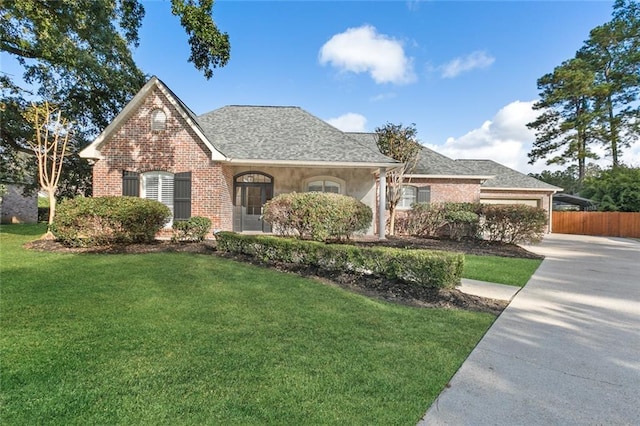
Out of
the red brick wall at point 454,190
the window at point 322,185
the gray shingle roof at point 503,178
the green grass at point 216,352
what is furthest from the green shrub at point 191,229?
the gray shingle roof at point 503,178

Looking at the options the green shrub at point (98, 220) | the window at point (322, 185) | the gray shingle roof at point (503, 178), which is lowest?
the green shrub at point (98, 220)

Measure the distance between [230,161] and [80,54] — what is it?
27.7ft

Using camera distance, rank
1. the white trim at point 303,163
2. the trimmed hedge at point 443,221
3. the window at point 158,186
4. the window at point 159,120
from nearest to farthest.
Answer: the window at point 159,120 < the window at point 158,186 < the white trim at point 303,163 < the trimmed hedge at point 443,221

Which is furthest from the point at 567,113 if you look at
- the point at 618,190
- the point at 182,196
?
the point at 182,196

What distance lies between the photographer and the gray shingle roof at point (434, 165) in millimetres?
17109

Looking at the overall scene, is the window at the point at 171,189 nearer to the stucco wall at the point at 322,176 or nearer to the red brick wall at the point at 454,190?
the stucco wall at the point at 322,176

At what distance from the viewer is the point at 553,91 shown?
91.3ft

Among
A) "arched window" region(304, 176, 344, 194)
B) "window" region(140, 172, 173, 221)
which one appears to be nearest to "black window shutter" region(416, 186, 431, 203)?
"arched window" region(304, 176, 344, 194)

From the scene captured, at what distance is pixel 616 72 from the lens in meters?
26.1

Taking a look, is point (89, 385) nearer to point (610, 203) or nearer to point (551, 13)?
point (551, 13)

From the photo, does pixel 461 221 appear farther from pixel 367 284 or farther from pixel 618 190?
pixel 618 190

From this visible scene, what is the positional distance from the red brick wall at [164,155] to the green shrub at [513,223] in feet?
35.3

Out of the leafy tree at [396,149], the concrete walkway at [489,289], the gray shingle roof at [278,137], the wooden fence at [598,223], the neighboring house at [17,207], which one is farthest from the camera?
the neighboring house at [17,207]

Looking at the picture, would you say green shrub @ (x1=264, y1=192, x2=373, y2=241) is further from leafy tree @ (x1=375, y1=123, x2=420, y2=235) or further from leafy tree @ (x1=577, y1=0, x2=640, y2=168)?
leafy tree @ (x1=577, y1=0, x2=640, y2=168)
